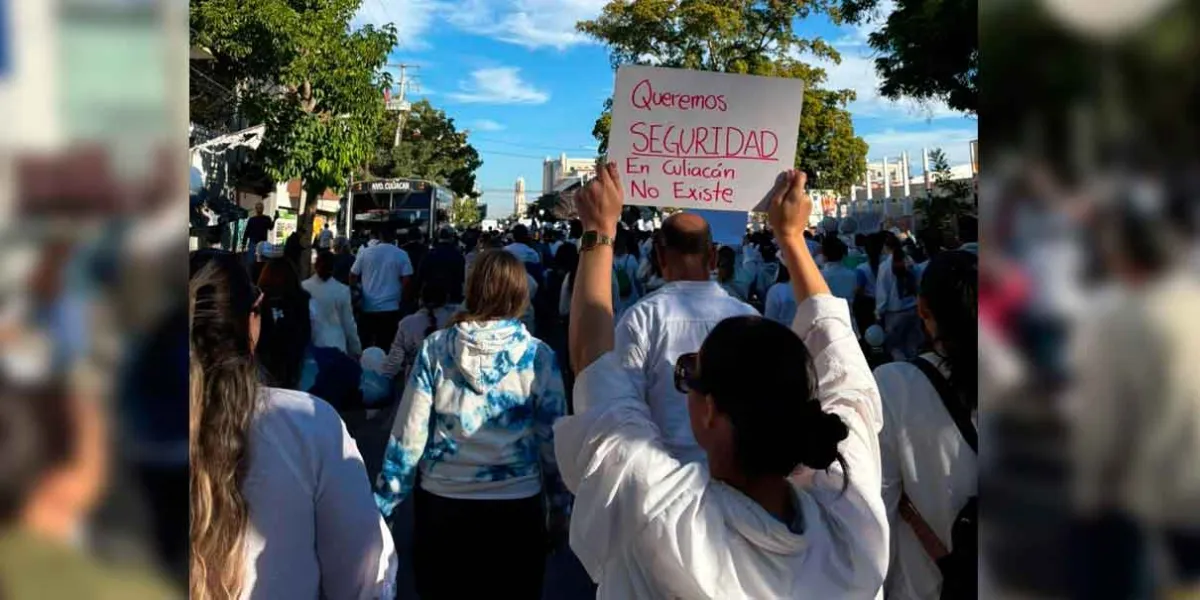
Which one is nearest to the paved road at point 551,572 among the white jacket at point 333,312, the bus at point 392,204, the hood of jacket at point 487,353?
the white jacket at point 333,312

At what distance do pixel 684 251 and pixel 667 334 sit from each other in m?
0.37

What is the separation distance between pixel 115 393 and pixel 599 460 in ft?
3.10

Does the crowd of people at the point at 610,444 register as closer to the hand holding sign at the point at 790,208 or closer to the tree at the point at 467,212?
the hand holding sign at the point at 790,208

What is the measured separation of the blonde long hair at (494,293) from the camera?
10.8ft

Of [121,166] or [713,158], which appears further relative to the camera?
[713,158]

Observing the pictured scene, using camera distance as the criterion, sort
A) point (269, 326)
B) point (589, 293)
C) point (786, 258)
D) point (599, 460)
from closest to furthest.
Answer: point (599, 460) < point (589, 293) < point (786, 258) < point (269, 326)

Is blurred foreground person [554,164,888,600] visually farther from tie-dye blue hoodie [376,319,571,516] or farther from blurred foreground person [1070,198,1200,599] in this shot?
tie-dye blue hoodie [376,319,571,516]

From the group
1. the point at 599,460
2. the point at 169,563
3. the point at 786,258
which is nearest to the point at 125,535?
the point at 169,563

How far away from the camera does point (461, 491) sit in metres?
3.15

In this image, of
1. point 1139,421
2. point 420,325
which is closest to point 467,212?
point 420,325

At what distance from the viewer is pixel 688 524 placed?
4.61ft

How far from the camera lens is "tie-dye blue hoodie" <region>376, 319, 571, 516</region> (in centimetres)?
311

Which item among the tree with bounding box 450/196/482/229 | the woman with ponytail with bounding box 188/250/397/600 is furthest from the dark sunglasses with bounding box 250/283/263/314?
the tree with bounding box 450/196/482/229

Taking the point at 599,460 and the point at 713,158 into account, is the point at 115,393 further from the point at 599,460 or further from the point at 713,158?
the point at 713,158
